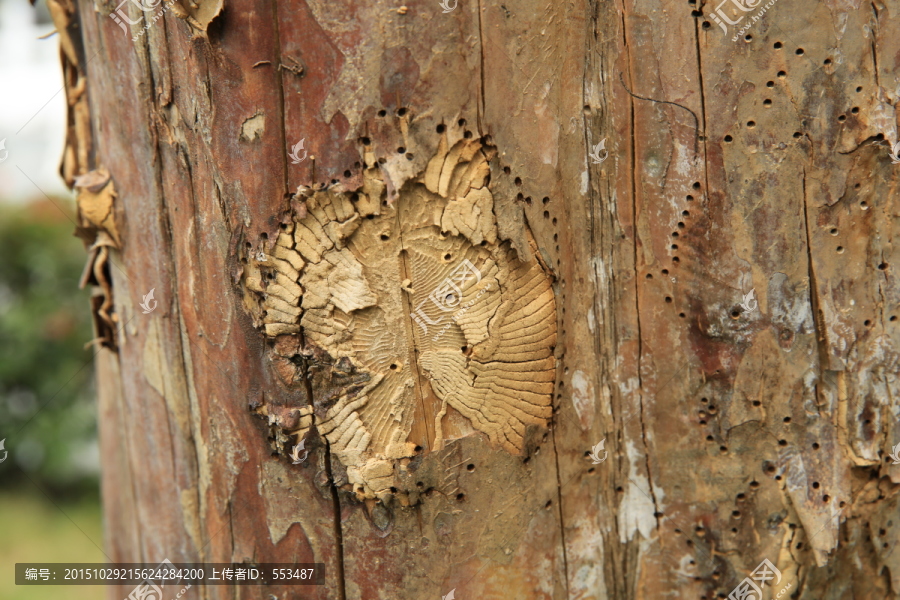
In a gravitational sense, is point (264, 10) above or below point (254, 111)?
above

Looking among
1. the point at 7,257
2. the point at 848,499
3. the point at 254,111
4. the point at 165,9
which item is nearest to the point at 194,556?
the point at 254,111

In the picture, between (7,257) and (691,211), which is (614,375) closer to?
(691,211)

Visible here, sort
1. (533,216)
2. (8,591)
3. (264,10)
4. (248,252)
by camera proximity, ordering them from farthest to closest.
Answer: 1. (8,591)
2. (533,216)
3. (248,252)
4. (264,10)

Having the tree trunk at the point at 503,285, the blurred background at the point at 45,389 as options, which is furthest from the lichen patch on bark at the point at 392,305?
the blurred background at the point at 45,389

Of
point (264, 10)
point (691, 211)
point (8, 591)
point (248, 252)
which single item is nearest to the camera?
point (264, 10)

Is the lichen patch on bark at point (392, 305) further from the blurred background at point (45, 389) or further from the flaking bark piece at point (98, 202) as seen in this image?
the blurred background at point (45, 389)

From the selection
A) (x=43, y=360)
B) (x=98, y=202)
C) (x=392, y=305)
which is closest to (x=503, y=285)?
(x=392, y=305)

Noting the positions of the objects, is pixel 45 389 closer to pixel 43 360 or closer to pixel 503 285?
pixel 43 360
